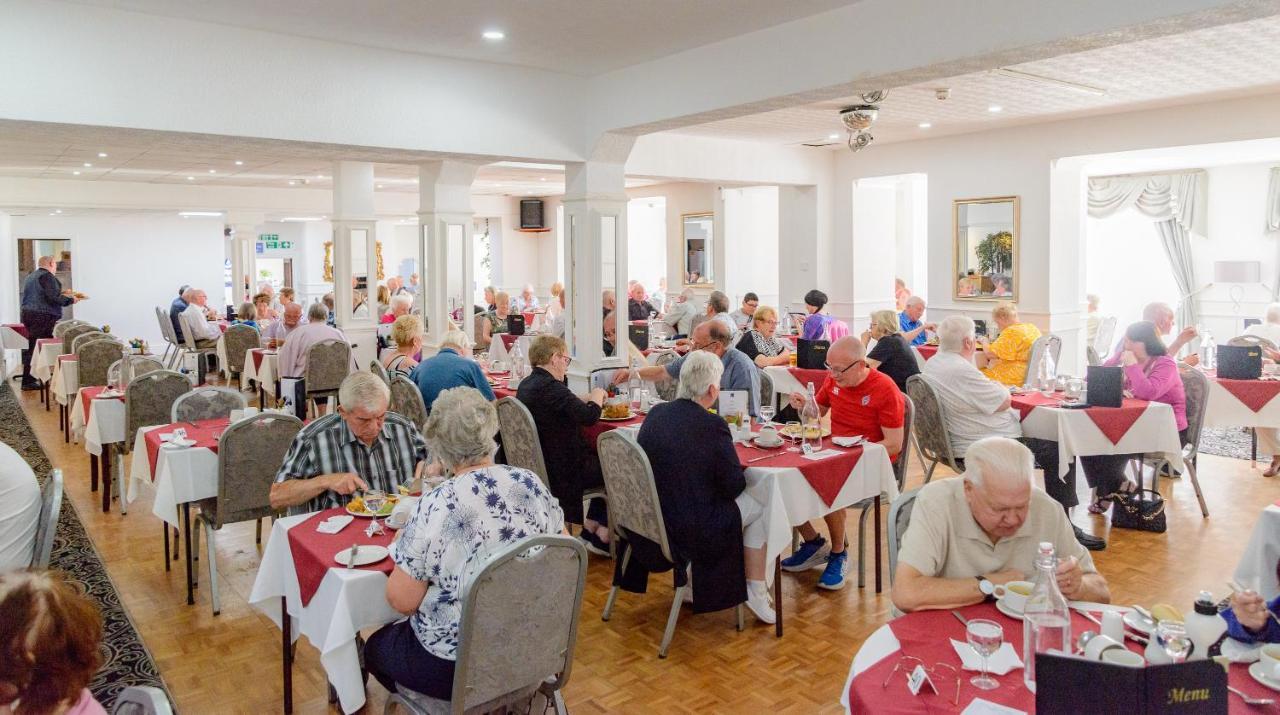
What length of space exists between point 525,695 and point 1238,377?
20.9 feet

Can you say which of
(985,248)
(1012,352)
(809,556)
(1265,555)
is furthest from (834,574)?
(985,248)

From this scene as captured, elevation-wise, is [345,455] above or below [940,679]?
above

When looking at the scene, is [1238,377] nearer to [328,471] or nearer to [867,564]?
[867,564]

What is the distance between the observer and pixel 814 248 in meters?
12.3


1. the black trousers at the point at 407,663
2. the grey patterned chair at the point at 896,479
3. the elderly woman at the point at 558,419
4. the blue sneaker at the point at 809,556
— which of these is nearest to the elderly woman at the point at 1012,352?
the grey patterned chair at the point at 896,479

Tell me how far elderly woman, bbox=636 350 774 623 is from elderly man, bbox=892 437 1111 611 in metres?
1.28

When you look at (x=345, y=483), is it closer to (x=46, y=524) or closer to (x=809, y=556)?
(x=46, y=524)

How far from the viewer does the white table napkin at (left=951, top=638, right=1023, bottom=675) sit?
2.06 m

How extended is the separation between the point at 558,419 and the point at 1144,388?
374cm

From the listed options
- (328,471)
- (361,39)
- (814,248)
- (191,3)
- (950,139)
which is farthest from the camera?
(814,248)

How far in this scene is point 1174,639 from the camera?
2.05m

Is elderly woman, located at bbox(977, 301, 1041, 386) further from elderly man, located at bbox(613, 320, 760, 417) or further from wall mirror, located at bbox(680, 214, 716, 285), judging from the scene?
wall mirror, located at bbox(680, 214, 716, 285)

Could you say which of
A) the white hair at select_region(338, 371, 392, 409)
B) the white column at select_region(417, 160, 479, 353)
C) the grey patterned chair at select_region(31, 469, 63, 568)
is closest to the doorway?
the white column at select_region(417, 160, 479, 353)

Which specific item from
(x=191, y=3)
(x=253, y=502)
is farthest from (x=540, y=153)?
(x=253, y=502)
